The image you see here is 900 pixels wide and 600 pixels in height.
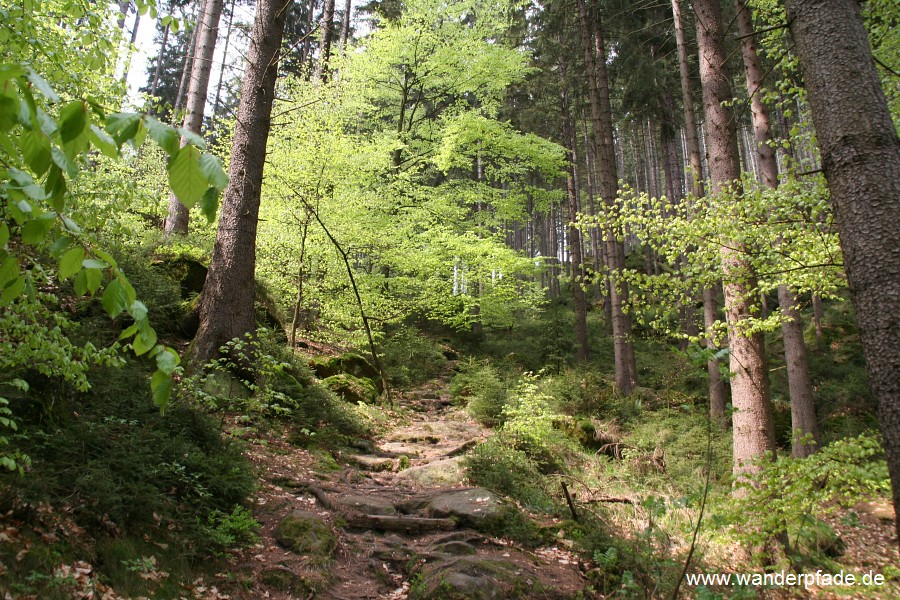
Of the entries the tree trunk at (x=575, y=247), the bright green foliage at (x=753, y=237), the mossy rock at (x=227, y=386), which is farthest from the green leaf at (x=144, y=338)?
the tree trunk at (x=575, y=247)

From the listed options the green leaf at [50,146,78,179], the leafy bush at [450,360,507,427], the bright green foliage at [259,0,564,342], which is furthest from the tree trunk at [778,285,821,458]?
the green leaf at [50,146,78,179]

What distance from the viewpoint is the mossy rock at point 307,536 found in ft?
14.5

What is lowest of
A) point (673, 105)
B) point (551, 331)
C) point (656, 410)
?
point (656, 410)

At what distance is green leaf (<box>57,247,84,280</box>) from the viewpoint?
1050 millimetres

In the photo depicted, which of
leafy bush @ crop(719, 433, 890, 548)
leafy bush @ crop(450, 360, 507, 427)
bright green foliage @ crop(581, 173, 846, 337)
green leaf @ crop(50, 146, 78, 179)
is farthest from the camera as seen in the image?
leafy bush @ crop(450, 360, 507, 427)

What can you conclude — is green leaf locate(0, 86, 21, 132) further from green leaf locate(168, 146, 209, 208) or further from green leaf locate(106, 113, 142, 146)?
green leaf locate(168, 146, 209, 208)

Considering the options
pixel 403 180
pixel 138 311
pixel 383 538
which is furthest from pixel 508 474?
pixel 403 180

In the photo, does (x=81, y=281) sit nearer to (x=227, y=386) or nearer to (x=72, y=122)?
(x=72, y=122)

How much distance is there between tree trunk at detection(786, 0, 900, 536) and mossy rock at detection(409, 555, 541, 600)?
2.72 meters

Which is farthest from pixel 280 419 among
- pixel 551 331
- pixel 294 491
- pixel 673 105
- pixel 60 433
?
pixel 673 105

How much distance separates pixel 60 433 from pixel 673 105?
24761mm

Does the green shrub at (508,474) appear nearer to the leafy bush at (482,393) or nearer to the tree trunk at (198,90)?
the leafy bush at (482,393)

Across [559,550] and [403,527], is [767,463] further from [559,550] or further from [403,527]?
[403,527]

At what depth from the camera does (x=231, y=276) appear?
272 inches
